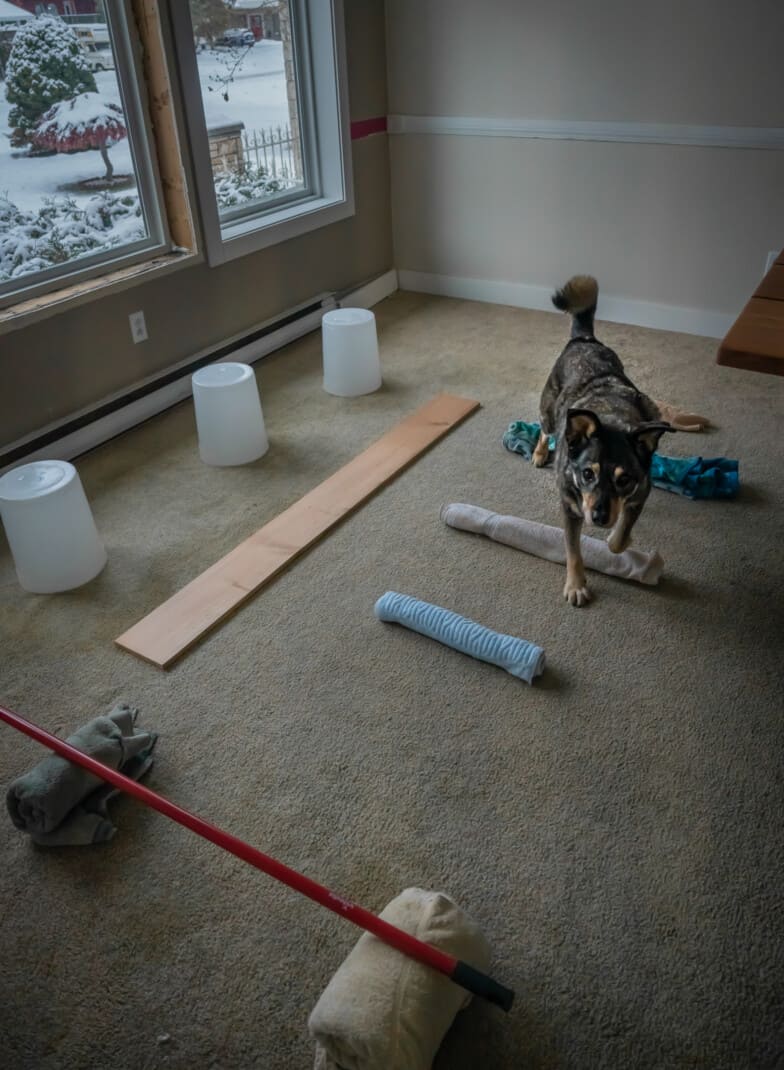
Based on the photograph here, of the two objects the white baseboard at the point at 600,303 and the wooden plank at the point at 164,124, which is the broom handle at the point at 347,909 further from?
the white baseboard at the point at 600,303

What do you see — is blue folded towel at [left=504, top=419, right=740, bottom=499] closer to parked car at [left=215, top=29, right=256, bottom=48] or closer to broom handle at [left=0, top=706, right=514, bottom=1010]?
broom handle at [left=0, top=706, right=514, bottom=1010]

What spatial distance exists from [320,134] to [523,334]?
1.33m

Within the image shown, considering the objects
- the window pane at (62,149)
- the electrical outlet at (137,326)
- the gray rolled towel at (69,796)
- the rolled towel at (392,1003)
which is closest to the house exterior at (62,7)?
the window pane at (62,149)

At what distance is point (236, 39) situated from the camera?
10.2ft

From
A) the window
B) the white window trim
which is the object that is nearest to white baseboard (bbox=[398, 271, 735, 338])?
the white window trim

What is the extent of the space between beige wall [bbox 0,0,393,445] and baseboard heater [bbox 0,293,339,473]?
0.12 feet

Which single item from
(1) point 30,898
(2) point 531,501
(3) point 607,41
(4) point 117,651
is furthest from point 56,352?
(3) point 607,41

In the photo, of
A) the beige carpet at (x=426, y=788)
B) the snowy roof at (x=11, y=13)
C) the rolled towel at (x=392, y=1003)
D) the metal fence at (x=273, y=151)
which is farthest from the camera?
the metal fence at (x=273, y=151)

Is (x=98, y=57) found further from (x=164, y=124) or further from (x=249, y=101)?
(x=249, y=101)

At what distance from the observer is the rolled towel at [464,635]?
1761mm

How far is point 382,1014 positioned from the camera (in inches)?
40.7

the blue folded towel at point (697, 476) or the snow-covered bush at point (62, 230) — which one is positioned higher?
the snow-covered bush at point (62, 230)

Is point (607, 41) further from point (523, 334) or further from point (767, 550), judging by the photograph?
point (767, 550)

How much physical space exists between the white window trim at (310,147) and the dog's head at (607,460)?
194cm
